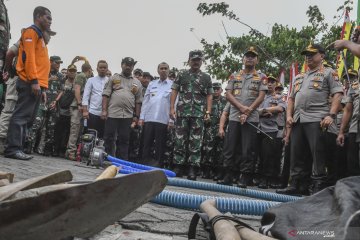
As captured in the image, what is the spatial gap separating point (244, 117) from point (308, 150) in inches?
34.7

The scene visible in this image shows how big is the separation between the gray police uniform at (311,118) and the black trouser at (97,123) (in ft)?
12.8

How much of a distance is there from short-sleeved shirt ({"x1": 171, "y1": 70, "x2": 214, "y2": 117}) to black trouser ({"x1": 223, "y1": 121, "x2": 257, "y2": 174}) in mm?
738

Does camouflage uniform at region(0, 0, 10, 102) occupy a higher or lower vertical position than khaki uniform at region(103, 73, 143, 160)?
higher

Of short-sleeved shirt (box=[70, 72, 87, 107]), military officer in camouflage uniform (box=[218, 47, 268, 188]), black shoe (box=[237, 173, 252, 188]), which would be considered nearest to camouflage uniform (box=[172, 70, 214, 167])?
military officer in camouflage uniform (box=[218, 47, 268, 188])

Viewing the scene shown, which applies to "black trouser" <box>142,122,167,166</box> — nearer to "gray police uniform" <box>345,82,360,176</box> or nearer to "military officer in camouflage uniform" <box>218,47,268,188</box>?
"military officer in camouflage uniform" <box>218,47,268,188</box>

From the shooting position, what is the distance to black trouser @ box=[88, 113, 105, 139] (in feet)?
26.2

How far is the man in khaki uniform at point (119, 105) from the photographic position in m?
7.27

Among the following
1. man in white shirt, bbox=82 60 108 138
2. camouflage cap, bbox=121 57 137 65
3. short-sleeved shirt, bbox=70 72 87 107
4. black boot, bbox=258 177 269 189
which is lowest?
black boot, bbox=258 177 269 189

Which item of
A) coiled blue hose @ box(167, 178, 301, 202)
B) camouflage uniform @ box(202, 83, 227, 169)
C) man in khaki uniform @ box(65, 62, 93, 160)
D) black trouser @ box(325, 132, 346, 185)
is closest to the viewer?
coiled blue hose @ box(167, 178, 301, 202)

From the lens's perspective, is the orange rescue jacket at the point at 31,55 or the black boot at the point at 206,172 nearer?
the orange rescue jacket at the point at 31,55

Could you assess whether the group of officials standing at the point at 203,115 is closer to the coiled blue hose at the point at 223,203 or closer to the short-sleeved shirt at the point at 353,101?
the short-sleeved shirt at the point at 353,101

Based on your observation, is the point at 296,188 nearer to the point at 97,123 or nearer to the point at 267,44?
the point at 97,123

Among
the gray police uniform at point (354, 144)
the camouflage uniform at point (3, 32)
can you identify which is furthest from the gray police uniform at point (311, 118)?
the camouflage uniform at point (3, 32)

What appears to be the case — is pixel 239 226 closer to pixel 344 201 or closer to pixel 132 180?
pixel 344 201
